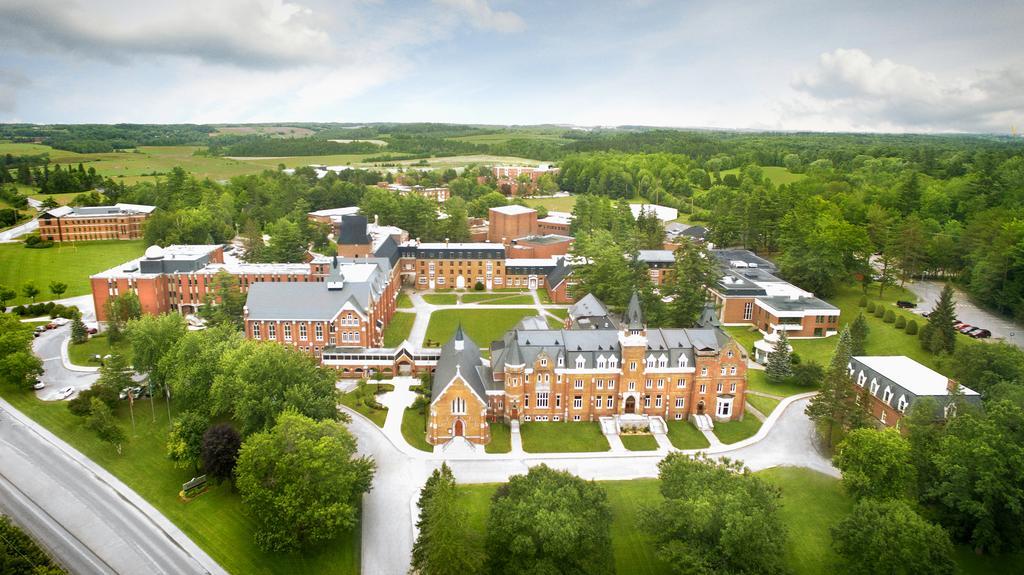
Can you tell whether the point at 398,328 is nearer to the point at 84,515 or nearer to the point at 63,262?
the point at 84,515

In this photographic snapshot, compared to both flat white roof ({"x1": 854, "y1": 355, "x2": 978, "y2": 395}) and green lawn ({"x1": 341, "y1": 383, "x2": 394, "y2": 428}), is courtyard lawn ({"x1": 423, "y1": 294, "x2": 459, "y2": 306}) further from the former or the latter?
flat white roof ({"x1": 854, "y1": 355, "x2": 978, "y2": 395})

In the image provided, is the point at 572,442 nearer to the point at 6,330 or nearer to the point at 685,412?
the point at 685,412

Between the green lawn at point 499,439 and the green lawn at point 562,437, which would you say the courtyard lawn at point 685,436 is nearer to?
the green lawn at point 562,437

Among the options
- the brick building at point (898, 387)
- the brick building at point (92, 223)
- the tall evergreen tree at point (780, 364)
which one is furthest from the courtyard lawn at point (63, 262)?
the brick building at point (898, 387)

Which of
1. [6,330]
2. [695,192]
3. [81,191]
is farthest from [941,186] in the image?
[81,191]

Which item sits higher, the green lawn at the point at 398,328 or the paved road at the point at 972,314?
the paved road at the point at 972,314

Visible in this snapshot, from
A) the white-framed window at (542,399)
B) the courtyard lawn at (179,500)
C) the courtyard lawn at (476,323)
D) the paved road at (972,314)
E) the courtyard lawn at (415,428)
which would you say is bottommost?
the courtyard lawn at (179,500)

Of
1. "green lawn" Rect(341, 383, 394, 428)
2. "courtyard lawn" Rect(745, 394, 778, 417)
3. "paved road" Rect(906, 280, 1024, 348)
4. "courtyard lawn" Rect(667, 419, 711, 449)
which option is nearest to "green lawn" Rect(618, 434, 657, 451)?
"courtyard lawn" Rect(667, 419, 711, 449)

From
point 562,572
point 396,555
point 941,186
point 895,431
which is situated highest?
point 941,186
